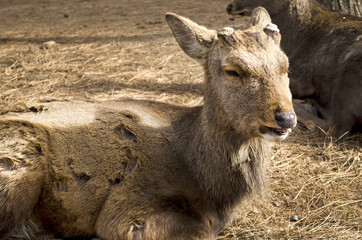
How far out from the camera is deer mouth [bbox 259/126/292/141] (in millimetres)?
3460

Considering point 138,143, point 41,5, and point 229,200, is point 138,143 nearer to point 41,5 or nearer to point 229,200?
point 229,200

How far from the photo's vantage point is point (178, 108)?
14.9 feet

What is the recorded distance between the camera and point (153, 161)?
13.3 feet

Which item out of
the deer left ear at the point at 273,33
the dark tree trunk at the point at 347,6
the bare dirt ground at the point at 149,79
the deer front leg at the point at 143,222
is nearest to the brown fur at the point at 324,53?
the bare dirt ground at the point at 149,79

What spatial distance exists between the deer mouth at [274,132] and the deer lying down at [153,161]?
8 centimetres

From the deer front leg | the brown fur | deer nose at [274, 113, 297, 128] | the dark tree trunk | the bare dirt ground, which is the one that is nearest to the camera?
deer nose at [274, 113, 297, 128]

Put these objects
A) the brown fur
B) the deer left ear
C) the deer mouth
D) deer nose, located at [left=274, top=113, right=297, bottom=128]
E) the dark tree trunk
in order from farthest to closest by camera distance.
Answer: the dark tree trunk < the brown fur < the deer left ear < the deer mouth < deer nose, located at [left=274, top=113, right=297, bottom=128]

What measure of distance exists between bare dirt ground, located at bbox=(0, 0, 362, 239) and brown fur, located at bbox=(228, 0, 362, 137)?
0.61 meters

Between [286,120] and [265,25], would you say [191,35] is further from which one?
[286,120]

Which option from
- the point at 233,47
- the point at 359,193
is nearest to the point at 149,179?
the point at 233,47

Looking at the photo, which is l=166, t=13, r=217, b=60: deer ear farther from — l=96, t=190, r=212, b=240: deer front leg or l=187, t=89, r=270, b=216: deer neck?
l=96, t=190, r=212, b=240: deer front leg

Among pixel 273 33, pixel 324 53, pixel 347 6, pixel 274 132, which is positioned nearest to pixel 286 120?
pixel 274 132

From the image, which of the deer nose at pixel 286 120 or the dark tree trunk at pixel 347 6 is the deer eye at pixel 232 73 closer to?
Result: the deer nose at pixel 286 120

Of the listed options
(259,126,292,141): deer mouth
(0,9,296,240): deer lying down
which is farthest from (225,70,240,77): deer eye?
(259,126,292,141): deer mouth
